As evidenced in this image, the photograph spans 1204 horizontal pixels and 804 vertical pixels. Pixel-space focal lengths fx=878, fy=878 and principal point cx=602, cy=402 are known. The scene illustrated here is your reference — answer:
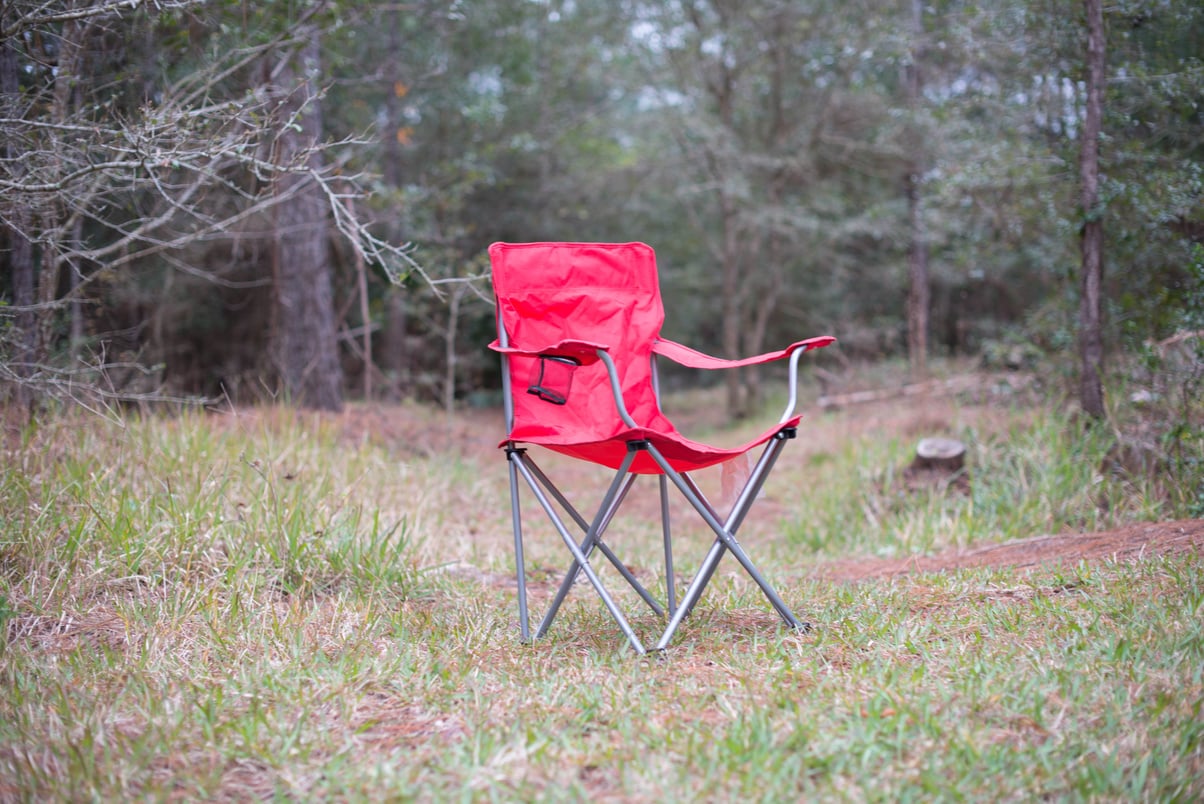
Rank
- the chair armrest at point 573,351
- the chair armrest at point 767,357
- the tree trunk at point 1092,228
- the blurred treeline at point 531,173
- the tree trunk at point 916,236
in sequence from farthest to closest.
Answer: the tree trunk at point 916,236 → the tree trunk at point 1092,228 → the blurred treeline at point 531,173 → the chair armrest at point 767,357 → the chair armrest at point 573,351

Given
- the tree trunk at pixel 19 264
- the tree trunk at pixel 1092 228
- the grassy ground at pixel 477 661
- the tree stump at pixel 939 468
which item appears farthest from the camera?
the tree stump at pixel 939 468

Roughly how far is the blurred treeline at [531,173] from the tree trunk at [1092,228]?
11 centimetres

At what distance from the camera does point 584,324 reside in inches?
105

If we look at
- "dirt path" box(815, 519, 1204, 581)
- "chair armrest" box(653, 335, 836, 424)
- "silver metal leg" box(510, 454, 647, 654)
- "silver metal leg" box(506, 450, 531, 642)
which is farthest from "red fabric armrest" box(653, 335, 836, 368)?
→ "dirt path" box(815, 519, 1204, 581)

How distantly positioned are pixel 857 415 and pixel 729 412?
3168 mm

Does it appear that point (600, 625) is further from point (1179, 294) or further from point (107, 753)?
point (1179, 294)

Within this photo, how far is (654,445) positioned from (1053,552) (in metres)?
1.76

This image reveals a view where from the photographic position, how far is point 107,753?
1.54m

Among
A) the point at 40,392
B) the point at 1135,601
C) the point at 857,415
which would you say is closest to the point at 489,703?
the point at 1135,601

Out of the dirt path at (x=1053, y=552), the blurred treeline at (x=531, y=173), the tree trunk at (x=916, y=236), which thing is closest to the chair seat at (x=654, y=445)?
the blurred treeline at (x=531, y=173)

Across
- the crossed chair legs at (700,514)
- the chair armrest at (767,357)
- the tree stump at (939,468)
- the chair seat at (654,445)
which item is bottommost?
the tree stump at (939,468)

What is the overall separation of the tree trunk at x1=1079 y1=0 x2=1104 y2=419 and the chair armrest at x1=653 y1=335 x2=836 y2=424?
96.6 inches

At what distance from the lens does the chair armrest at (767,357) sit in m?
2.17

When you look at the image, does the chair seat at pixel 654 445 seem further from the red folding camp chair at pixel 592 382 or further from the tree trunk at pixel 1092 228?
the tree trunk at pixel 1092 228
